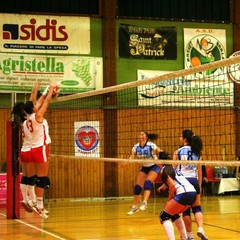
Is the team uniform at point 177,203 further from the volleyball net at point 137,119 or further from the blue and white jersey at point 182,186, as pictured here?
the volleyball net at point 137,119

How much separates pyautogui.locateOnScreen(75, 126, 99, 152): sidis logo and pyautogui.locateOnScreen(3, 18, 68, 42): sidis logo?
301 cm

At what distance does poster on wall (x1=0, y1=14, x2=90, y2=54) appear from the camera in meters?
19.4

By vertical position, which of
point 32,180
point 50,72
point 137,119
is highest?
point 50,72

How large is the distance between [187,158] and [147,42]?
11600 mm

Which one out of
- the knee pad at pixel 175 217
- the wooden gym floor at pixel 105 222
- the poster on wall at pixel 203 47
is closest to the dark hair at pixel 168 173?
the knee pad at pixel 175 217

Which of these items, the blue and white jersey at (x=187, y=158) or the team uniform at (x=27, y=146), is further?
the team uniform at (x=27, y=146)

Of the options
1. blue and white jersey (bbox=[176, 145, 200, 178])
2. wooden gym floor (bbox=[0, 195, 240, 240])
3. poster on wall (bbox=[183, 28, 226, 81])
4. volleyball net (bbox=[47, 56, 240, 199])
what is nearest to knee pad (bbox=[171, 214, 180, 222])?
blue and white jersey (bbox=[176, 145, 200, 178])

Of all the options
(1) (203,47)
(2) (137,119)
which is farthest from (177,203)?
(1) (203,47)

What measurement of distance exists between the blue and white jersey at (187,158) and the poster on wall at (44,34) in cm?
1090

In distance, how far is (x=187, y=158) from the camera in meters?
9.61

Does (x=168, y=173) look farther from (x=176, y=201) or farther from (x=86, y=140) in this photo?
(x=86, y=140)

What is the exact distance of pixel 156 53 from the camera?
68.3 ft

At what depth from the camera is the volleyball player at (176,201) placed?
8.93 meters

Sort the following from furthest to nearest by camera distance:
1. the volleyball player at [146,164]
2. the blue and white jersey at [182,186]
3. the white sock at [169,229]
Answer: the volleyball player at [146,164], the blue and white jersey at [182,186], the white sock at [169,229]
